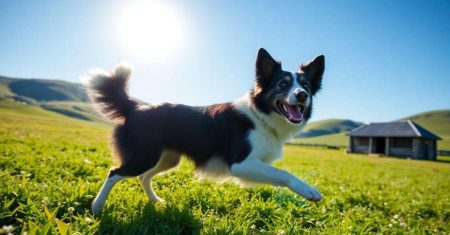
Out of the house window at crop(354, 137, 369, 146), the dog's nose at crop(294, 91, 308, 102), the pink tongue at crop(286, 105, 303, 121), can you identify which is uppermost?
the house window at crop(354, 137, 369, 146)

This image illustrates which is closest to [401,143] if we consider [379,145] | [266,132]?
[379,145]

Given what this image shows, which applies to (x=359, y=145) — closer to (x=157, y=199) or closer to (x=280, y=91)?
(x=280, y=91)

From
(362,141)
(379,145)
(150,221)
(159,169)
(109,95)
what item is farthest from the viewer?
(362,141)

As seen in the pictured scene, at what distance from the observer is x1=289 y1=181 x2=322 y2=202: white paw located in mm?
3763

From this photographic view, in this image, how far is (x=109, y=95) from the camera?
517 cm

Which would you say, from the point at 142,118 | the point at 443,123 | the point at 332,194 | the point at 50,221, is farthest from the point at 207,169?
the point at 443,123

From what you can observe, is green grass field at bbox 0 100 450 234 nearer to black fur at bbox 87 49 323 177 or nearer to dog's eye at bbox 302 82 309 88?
black fur at bbox 87 49 323 177

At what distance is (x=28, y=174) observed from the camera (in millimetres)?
5363

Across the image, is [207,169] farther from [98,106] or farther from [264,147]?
[98,106]

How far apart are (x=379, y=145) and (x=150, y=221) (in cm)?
5596

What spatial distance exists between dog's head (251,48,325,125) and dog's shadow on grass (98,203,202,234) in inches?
75.5

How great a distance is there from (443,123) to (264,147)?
17319 cm

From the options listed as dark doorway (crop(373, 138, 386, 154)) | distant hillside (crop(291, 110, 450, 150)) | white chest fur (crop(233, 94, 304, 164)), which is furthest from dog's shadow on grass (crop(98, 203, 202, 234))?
distant hillside (crop(291, 110, 450, 150))

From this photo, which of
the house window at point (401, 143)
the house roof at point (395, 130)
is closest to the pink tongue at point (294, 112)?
the house roof at point (395, 130)
